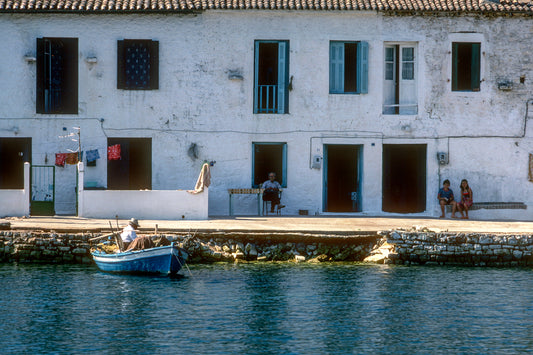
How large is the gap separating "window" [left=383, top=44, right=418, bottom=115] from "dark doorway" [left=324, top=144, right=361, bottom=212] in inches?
74.2

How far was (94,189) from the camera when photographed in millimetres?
31391

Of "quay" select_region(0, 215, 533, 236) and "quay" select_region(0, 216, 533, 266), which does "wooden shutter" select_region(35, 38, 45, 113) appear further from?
"quay" select_region(0, 216, 533, 266)

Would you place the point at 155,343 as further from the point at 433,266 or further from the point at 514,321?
the point at 433,266

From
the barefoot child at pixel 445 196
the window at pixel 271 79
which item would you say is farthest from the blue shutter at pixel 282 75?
the barefoot child at pixel 445 196

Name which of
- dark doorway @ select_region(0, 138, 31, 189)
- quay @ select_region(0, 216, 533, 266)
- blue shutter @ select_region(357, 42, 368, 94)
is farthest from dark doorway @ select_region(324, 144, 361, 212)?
dark doorway @ select_region(0, 138, 31, 189)

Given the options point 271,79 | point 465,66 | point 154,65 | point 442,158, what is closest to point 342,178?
point 442,158

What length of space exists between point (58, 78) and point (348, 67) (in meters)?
9.34

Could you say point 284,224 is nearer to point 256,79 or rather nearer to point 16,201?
point 256,79

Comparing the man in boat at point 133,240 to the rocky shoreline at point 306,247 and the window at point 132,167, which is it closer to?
the rocky shoreline at point 306,247

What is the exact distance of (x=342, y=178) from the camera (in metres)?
33.3

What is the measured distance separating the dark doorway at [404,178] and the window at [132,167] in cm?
769

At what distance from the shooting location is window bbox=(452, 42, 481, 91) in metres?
32.3

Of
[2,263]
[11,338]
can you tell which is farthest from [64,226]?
[11,338]

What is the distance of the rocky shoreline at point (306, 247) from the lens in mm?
26766
